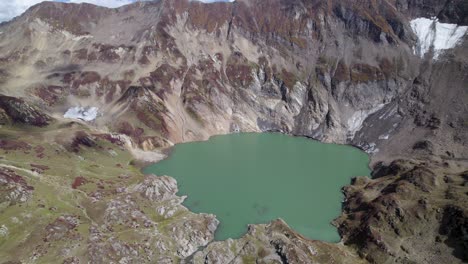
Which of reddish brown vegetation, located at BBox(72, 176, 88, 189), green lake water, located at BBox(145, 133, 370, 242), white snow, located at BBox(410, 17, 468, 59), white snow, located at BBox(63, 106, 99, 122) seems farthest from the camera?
white snow, located at BBox(410, 17, 468, 59)

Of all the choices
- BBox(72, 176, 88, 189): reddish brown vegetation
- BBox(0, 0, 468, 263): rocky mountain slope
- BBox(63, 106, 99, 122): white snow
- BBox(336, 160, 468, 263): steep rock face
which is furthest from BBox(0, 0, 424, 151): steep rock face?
BBox(336, 160, 468, 263): steep rock face

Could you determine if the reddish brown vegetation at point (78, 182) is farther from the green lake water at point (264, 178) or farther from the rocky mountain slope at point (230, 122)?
the green lake water at point (264, 178)

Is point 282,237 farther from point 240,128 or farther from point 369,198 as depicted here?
point 240,128

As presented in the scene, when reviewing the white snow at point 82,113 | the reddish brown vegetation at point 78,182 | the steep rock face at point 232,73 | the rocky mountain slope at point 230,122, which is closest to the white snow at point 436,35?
the rocky mountain slope at point 230,122

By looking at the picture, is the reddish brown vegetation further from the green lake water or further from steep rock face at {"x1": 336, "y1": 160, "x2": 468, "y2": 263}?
steep rock face at {"x1": 336, "y1": 160, "x2": 468, "y2": 263}

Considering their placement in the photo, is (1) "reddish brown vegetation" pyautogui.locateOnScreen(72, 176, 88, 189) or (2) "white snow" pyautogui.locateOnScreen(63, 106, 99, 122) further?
(2) "white snow" pyautogui.locateOnScreen(63, 106, 99, 122)

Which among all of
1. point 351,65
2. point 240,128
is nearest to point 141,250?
point 240,128

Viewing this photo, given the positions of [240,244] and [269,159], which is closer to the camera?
[240,244]

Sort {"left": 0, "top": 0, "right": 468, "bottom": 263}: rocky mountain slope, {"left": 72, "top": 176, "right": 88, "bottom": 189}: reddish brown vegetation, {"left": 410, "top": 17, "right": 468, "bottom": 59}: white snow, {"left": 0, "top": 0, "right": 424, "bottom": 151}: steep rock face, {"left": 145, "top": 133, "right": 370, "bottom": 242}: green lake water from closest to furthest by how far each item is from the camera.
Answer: {"left": 0, "top": 0, "right": 468, "bottom": 263}: rocky mountain slope < {"left": 145, "top": 133, "right": 370, "bottom": 242}: green lake water < {"left": 72, "top": 176, "right": 88, "bottom": 189}: reddish brown vegetation < {"left": 0, "top": 0, "right": 424, "bottom": 151}: steep rock face < {"left": 410, "top": 17, "right": 468, "bottom": 59}: white snow
